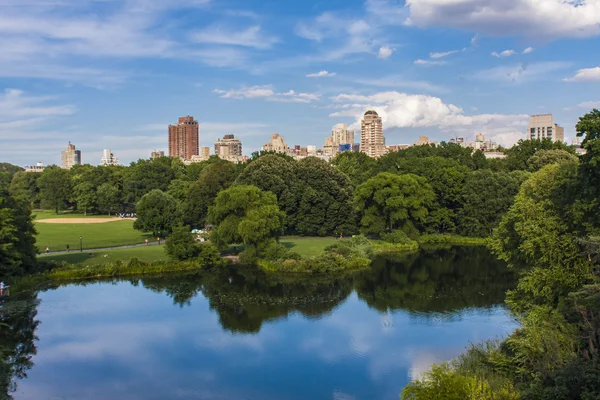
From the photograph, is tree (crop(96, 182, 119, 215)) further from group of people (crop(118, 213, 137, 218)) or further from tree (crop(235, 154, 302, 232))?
tree (crop(235, 154, 302, 232))

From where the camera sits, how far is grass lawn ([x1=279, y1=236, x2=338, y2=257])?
40.9 metres

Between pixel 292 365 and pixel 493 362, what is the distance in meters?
7.17

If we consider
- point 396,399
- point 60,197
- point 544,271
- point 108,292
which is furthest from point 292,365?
point 60,197

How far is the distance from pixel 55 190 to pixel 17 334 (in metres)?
58.7

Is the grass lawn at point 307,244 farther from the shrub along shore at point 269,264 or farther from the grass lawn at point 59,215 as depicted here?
the grass lawn at point 59,215

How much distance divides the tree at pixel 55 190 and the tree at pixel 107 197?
26.0ft

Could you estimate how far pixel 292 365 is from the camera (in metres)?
19.8

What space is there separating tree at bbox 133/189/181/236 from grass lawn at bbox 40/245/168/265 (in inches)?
237

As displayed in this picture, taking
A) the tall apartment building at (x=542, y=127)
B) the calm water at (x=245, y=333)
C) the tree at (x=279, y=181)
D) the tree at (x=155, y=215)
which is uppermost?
the tall apartment building at (x=542, y=127)

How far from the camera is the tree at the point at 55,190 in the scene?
3034 inches

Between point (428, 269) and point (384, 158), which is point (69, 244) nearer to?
point (428, 269)

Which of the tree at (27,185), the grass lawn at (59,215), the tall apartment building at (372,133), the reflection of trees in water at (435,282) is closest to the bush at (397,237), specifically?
the reflection of trees in water at (435,282)

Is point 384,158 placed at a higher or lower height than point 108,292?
higher

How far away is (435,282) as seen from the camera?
110ft
